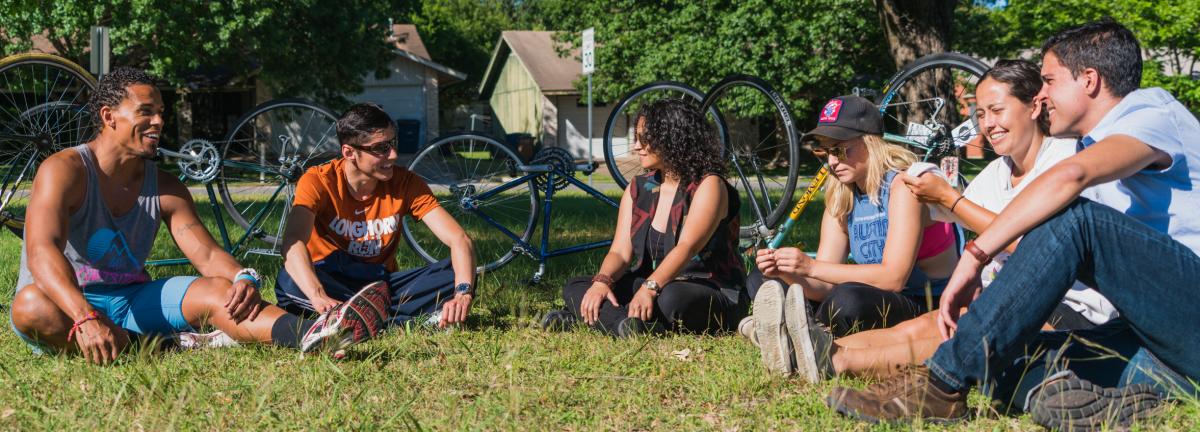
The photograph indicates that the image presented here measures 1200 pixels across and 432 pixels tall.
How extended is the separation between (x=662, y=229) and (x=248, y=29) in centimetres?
1478

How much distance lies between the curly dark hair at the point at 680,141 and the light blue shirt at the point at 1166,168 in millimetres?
1646

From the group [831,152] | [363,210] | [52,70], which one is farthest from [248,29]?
[831,152]

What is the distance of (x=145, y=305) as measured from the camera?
3473 mm

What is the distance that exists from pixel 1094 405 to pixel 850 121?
1314 millimetres

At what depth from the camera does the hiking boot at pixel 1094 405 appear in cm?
239

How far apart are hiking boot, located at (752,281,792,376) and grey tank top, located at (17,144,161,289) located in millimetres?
2254

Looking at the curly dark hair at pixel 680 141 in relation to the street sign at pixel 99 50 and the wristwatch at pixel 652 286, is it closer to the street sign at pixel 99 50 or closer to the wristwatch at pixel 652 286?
the wristwatch at pixel 652 286

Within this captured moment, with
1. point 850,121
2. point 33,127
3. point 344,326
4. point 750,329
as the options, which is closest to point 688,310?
point 750,329

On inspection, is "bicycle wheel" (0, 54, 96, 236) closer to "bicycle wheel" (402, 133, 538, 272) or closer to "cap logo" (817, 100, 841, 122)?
"bicycle wheel" (402, 133, 538, 272)

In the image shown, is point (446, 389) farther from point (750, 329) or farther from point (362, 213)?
point (362, 213)

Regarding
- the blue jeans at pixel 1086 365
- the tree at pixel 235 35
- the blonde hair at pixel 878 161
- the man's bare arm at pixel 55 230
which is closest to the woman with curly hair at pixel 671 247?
the blonde hair at pixel 878 161

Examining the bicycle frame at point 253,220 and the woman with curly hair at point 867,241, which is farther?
the bicycle frame at point 253,220

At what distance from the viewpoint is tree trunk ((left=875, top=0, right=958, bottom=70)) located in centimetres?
912

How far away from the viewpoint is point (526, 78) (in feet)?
113
